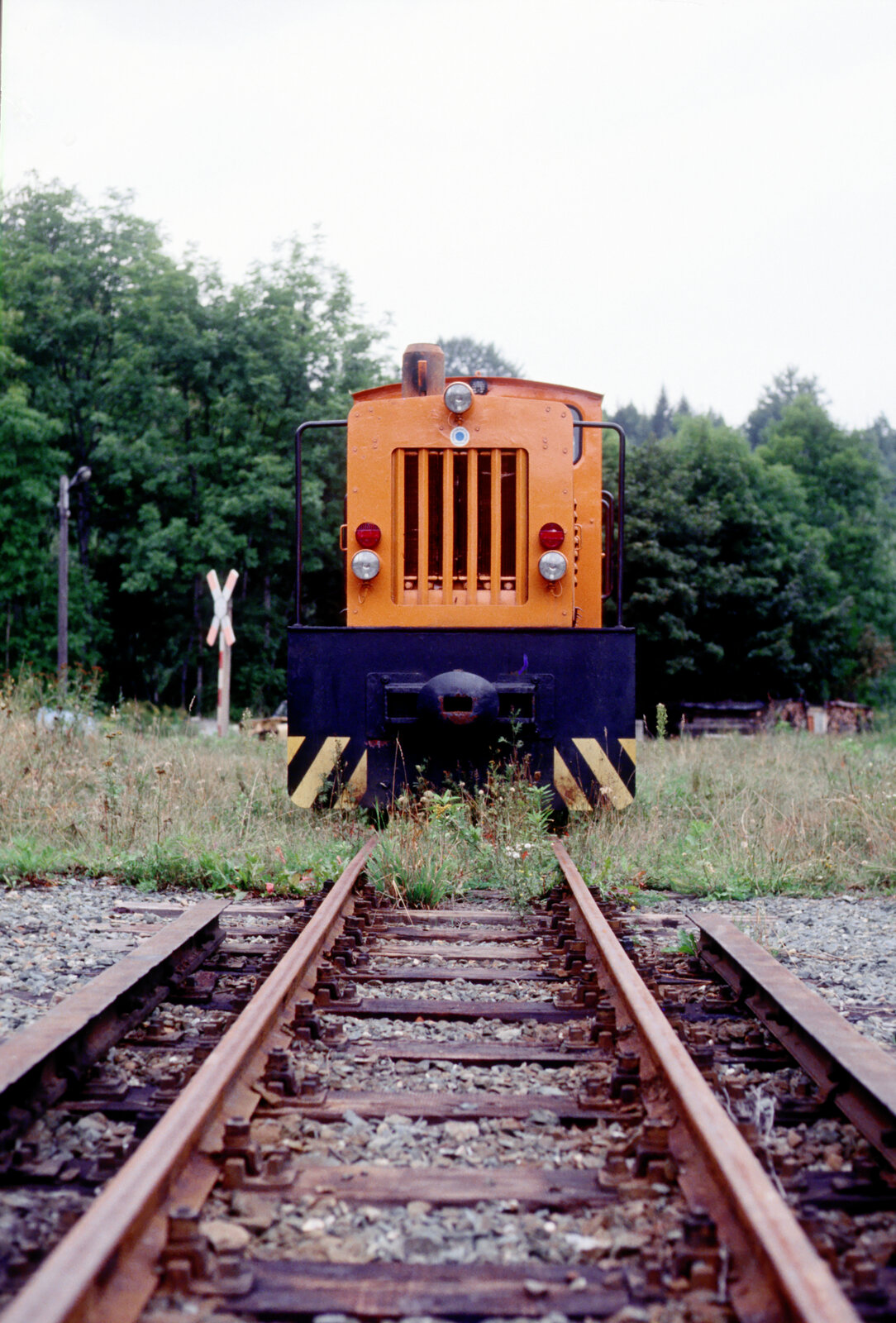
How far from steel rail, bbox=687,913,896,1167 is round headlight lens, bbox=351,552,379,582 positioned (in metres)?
3.44

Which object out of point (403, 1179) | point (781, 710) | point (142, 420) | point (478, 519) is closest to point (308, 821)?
point (478, 519)

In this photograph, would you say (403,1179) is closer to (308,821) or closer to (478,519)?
(308,821)

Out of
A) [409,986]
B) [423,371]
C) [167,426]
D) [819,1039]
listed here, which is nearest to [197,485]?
[167,426]

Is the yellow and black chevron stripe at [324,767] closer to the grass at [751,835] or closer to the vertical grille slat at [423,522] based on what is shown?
the vertical grille slat at [423,522]

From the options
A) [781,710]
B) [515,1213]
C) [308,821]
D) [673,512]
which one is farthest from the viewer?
[673,512]

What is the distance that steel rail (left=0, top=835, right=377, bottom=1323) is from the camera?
1.49 metres

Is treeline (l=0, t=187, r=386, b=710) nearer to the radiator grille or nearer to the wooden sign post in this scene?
the wooden sign post

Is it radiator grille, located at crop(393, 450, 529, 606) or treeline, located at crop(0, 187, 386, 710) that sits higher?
treeline, located at crop(0, 187, 386, 710)

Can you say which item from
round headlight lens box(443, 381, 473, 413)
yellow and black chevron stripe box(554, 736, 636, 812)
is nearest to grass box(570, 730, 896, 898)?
yellow and black chevron stripe box(554, 736, 636, 812)

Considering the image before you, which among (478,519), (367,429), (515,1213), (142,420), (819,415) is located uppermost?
(819,415)

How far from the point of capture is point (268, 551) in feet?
105

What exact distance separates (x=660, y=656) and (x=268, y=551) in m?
11.8

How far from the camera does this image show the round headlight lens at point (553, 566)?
6.54 metres

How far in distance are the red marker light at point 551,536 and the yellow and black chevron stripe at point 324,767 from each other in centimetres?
162
